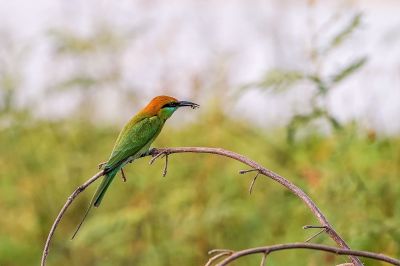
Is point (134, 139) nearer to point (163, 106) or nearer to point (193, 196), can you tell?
point (163, 106)

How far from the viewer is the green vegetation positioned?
10.8ft

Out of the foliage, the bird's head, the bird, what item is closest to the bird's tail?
the bird

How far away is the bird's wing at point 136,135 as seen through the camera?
2.00 m

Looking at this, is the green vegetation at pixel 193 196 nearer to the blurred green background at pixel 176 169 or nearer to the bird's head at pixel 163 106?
the blurred green background at pixel 176 169

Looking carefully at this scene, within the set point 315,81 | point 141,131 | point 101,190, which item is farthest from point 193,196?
point 101,190

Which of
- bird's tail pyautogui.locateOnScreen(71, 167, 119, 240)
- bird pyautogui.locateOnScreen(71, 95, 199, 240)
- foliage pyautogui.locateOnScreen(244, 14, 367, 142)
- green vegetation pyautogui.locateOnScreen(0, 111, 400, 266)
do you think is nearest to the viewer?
bird's tail pyautogui.locateOnScreen(71, 167, 119, 240)

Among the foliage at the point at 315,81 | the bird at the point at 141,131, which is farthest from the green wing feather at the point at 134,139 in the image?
the foliage at the point at 315,81

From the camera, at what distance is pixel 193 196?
3.91 meters

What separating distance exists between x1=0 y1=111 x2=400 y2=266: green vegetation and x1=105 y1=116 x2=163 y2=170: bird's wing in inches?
39.2

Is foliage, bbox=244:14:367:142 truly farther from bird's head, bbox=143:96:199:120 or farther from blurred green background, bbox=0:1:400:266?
bird's head, bbox=143:96:199:120

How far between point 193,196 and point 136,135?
1.89 metres

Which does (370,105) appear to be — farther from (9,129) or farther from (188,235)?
(9,129)

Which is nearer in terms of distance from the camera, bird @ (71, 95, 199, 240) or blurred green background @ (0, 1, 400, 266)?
bird @ (71, 95, 199, 240)

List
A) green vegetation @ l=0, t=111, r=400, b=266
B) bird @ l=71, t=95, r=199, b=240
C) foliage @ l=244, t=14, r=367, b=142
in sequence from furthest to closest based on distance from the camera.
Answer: green vegetation @ l=0, t=111, r=400, b=266, foliage @ l=244, t=14, r=367, b=142, bird @ l=71, t=95, r=199, b=240
